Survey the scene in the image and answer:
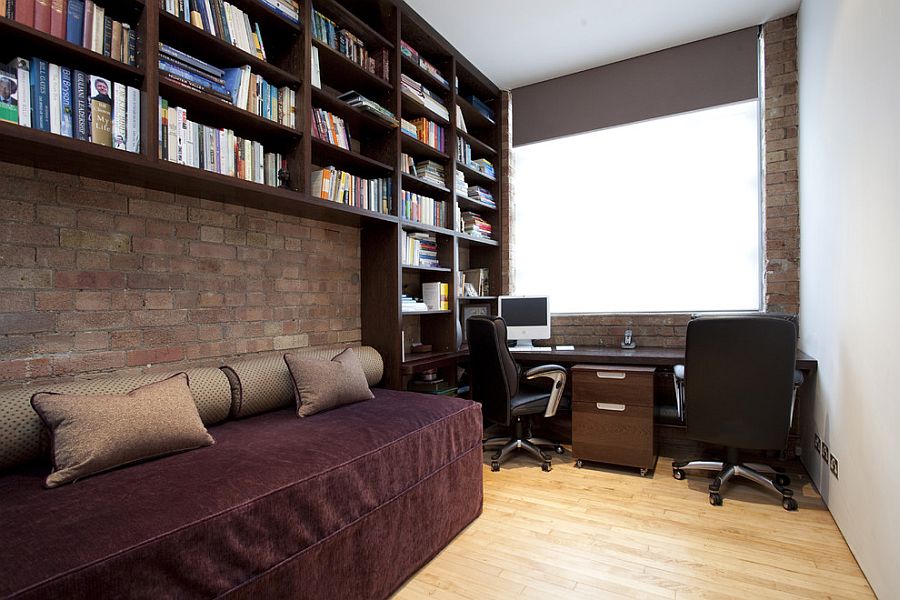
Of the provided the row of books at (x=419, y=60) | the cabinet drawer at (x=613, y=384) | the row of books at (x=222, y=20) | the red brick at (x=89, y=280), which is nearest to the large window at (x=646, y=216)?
the cabinet drawer at (x=613, y=384)

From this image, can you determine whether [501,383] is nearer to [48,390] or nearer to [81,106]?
[48,390]

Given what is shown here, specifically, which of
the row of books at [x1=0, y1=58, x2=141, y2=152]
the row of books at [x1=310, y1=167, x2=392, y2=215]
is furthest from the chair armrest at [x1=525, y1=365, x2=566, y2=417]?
the row of books at [x1=0, y1=58, x2=141, y2=152]

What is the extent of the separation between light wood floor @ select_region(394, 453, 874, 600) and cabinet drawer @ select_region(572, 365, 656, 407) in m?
0.53

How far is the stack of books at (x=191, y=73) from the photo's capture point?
6.23ft

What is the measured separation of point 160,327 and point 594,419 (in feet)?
8.68

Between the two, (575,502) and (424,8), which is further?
(424,8)

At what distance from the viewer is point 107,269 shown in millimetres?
1976

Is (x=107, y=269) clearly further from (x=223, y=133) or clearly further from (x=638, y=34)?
(x=638, y=34)

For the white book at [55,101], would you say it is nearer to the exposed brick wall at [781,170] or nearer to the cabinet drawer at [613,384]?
the cabinet drawer at [613,384]

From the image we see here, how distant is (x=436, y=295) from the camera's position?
11.6 feet

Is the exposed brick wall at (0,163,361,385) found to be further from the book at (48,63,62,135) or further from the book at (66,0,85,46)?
the book at (66,0,85,46)

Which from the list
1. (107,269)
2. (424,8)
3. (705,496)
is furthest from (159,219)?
(705,496)

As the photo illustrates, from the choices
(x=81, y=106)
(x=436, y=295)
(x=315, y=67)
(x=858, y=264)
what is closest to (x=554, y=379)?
(x=436, y=295)

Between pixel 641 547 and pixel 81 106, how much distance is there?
9.53 feet
